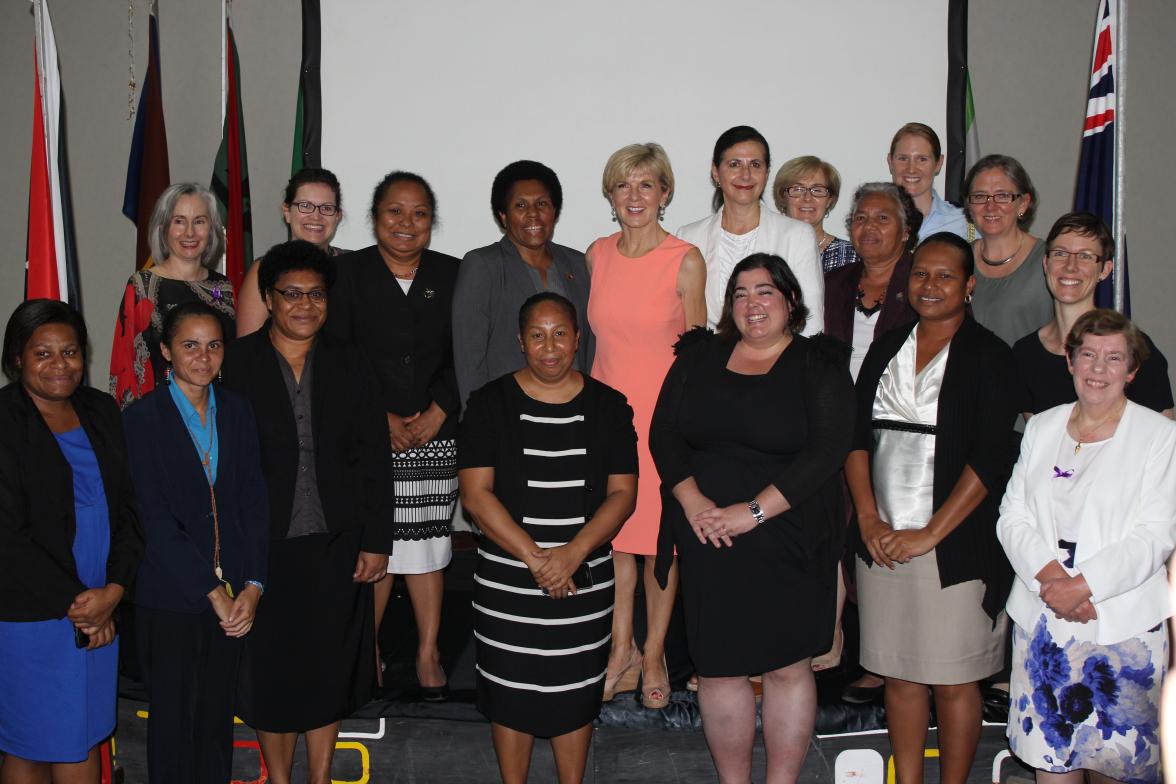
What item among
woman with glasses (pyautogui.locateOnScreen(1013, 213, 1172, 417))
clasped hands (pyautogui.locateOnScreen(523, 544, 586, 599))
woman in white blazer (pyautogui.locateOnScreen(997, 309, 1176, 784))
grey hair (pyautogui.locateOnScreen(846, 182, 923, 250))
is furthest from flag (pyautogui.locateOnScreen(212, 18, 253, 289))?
woman in white blazer (pyautogui.locateOnScreen(997, 309, 1176, 784))

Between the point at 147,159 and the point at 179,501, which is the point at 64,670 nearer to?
the point at 179,501

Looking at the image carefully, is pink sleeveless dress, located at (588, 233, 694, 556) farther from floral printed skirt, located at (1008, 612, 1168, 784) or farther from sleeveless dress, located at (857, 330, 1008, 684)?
floral printed skirt, located at (1008, 612, 1168, 784)

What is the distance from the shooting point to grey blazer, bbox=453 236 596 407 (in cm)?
313

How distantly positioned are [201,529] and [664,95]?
358 centimetres

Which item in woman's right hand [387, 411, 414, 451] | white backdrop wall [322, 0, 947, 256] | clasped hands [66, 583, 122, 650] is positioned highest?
white backdrop wall [322, 0, 947, 256]


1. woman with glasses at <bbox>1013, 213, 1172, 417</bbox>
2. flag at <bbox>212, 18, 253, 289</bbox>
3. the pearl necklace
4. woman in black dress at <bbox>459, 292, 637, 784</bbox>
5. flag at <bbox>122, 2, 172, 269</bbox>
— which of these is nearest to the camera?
woman in black dress at <bbox>459, 292, 637, 784</bbox>

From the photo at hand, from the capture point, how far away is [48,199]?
146 inches

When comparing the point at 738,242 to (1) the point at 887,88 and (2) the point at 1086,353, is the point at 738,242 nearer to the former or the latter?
(2) the point at 1086,353

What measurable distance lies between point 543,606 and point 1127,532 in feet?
5.16

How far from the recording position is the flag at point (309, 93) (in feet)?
16.6

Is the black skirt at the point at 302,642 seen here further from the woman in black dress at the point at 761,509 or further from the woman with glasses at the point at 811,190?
the woman with glasses at the point at 811,190

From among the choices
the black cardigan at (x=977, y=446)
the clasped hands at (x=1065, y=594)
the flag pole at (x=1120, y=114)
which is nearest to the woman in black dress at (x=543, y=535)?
the black cardigan at (x=977, y=446)

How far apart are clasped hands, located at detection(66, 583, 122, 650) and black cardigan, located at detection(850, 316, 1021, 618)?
233cm

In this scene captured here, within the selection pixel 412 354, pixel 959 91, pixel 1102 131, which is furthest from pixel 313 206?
pixel 959 91
